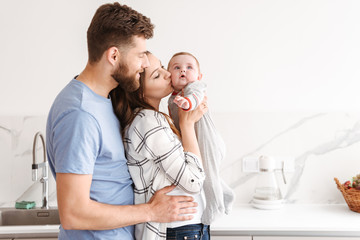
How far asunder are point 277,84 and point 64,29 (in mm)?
1447

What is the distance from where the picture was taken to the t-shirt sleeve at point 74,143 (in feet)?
3.80

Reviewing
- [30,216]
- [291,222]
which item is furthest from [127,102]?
[30,216]

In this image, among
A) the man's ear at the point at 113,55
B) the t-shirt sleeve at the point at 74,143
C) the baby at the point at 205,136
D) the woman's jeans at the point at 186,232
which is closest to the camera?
the t-shirt sleeve at the point at 74,143

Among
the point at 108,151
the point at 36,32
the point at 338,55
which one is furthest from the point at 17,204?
the point at 338,55

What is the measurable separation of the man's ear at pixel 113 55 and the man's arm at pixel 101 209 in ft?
1.31

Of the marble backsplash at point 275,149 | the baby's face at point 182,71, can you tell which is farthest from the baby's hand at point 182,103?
the marble backsplash at point 275,149

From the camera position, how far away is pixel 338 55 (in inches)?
95.3

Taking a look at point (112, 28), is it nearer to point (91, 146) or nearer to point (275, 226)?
point (91, 146)

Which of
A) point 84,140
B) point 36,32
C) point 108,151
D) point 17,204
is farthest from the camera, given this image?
point 36,32

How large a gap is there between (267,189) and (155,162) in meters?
1.15

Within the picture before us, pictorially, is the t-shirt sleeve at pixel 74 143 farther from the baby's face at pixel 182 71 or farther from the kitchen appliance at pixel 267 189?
the kitchen appliance at pixel 267 189

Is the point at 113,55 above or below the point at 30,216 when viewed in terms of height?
above

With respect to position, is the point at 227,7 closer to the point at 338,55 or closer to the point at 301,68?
the point at 301,68

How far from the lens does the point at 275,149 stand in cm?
242
